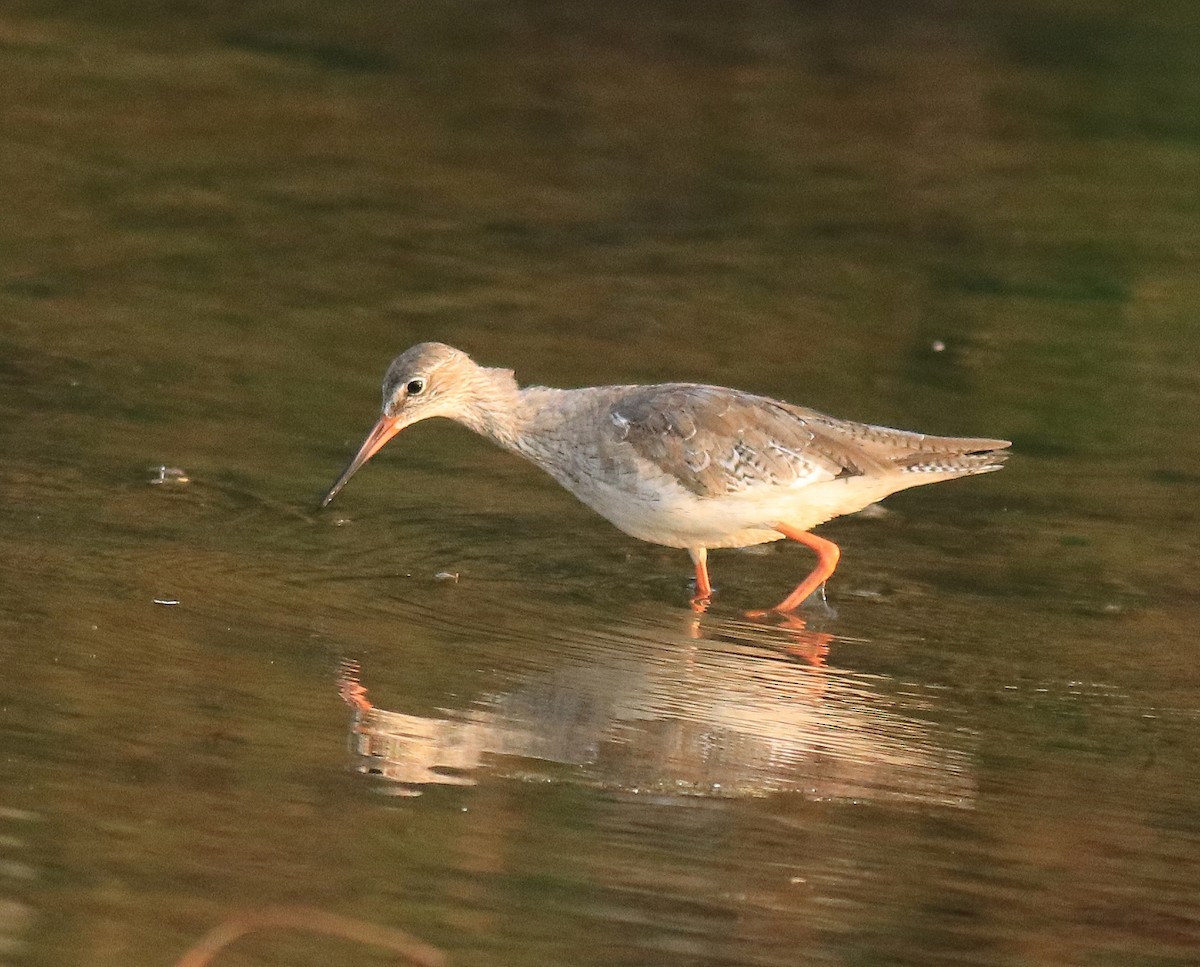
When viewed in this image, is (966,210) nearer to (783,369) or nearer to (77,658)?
(783,369)

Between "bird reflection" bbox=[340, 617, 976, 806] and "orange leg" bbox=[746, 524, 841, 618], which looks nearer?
"bird reflection" bbox=[340, 617, 976, 806]

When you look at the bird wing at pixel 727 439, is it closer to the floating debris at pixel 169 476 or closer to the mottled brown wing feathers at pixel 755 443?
the mottled brown wing feathers at pixel 755 443

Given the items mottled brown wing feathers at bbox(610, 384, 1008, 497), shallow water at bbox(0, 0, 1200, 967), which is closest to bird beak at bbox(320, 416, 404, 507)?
shallow water at bbox(0, 0, 1200, 967)

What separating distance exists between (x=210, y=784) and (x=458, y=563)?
8.36 ft

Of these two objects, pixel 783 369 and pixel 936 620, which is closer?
pixel 936 620

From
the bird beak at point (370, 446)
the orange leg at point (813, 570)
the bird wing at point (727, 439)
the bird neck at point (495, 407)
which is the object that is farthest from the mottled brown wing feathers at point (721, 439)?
the bird beak at point (370, 446)

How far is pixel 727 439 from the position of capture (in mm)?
8594

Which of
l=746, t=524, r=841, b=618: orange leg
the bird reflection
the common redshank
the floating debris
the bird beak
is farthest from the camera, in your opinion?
the floating debris

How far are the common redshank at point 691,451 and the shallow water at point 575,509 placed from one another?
0.28m

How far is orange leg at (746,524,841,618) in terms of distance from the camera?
832cm

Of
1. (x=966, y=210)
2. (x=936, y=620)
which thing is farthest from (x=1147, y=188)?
(x=936, y=620)

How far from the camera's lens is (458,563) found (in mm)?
8227

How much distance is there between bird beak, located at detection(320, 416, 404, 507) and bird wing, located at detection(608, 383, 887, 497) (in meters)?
0.91

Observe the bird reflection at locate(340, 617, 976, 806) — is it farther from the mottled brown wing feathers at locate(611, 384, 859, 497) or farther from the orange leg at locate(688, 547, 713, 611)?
the mottled brown wing feathers at locate(611, 384, 859, 497)
